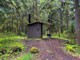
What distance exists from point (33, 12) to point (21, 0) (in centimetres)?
410

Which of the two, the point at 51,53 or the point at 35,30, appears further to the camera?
the point at 35,30

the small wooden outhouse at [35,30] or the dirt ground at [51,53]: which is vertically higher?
the small wooden outhouse at [35,30]

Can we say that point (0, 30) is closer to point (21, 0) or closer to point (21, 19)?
point (21, 19)

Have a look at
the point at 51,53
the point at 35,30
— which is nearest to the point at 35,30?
the point at 35,30

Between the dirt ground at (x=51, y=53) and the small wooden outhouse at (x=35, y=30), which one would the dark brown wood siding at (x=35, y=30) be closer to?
the small wooden outhouse at (x=35, y=30)

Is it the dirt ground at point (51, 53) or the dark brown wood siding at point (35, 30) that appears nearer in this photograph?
the dirt ground at point (51, 53)

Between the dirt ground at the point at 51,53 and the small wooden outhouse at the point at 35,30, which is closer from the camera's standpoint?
the dirt ground at the point at 51,53

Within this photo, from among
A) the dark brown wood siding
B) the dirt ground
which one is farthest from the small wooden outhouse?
the dirt ground

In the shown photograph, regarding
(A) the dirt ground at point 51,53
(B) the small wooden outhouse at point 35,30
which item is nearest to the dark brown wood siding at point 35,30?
(B) the small wooden outhouse at point 35,30

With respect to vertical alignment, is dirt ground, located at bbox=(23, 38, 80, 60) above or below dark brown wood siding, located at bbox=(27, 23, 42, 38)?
below

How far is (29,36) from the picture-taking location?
12602 millimetres

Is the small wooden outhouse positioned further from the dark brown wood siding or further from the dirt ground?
the dirt ground

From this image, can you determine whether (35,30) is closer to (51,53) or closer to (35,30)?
(35,30)

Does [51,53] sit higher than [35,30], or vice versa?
[35,30]
